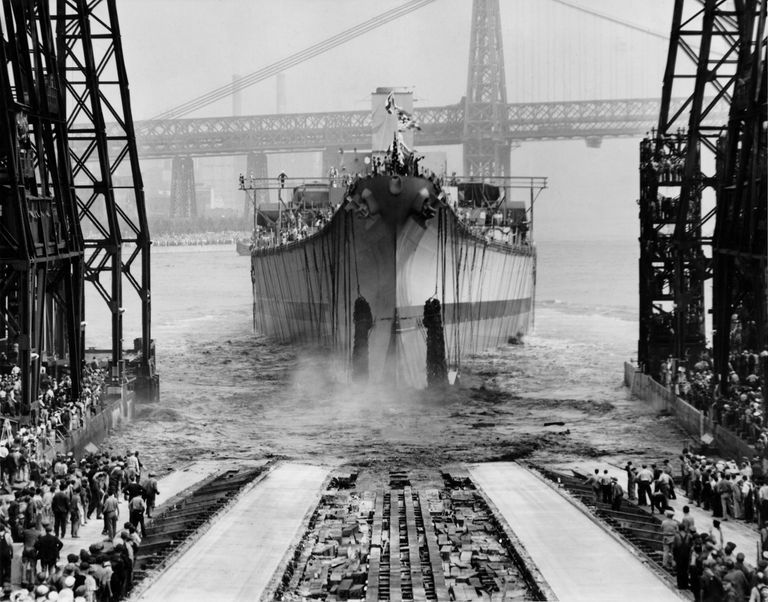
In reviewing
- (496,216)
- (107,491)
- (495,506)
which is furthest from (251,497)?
(496,216)

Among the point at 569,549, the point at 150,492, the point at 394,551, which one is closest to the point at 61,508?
the point at 150,492

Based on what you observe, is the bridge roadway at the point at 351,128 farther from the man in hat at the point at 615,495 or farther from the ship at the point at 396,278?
the man in hat at the point at 615,495

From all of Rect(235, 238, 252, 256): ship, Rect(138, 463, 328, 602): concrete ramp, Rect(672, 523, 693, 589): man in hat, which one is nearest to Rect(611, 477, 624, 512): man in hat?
Rect(672, 523, 693, 589): man in hat

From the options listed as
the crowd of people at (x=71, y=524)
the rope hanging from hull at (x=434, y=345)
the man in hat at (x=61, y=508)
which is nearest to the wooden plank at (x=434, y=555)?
the crowd of people at (x=71, y=524)

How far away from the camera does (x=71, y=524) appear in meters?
18.7

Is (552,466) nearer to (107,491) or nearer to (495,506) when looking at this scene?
(495,506)

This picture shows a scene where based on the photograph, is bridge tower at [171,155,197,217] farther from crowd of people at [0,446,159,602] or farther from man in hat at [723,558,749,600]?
man in hat at [723,558,749,600]

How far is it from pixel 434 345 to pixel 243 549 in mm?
21289

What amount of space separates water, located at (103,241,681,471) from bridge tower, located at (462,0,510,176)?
75.0 metres

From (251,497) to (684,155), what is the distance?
2134 cm

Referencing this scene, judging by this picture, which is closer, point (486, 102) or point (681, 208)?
point (681, 208)

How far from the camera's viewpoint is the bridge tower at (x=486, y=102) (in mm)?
138125

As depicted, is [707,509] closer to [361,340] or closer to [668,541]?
[668,541]

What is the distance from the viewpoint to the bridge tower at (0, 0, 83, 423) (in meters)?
24.6
